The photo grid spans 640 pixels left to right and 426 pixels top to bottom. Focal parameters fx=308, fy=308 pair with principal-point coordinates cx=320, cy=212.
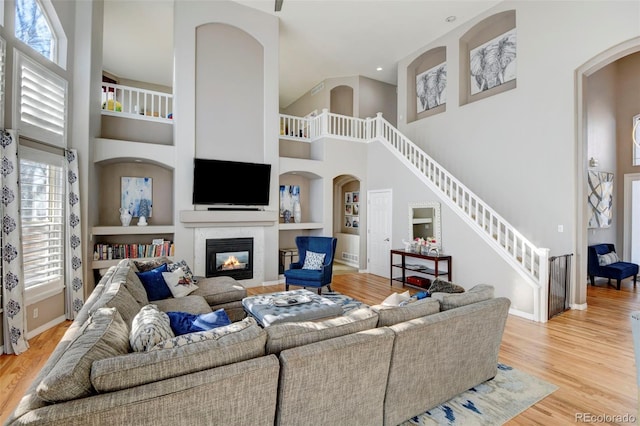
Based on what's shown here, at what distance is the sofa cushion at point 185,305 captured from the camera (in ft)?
10.6

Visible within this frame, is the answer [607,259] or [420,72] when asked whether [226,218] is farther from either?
[607,259]

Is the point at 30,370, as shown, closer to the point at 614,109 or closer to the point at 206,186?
the point at 206,186

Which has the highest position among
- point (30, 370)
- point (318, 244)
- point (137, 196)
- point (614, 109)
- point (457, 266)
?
point (614, 109)

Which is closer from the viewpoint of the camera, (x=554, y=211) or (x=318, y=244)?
(x=554, y=211)

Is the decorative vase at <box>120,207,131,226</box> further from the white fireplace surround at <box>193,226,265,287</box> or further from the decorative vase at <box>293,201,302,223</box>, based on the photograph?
the decorative vase at <box>293,201,302,223</box>

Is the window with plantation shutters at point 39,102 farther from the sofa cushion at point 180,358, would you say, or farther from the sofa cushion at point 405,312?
the sofa cushion at point 405,312

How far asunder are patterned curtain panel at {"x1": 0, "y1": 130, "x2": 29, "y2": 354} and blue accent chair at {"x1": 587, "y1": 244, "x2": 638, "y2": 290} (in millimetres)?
9207

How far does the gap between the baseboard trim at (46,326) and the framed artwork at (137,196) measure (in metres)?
2.31

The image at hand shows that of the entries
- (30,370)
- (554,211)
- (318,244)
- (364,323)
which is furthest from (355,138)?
(30,370)

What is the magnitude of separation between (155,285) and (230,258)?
8.20 ft

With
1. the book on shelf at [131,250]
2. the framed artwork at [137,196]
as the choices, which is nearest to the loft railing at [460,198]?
the framed artwork at [137,196]

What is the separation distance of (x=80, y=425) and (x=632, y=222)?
9.70m

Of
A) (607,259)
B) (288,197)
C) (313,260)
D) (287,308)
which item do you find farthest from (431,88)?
(287,308)

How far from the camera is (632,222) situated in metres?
6.84
